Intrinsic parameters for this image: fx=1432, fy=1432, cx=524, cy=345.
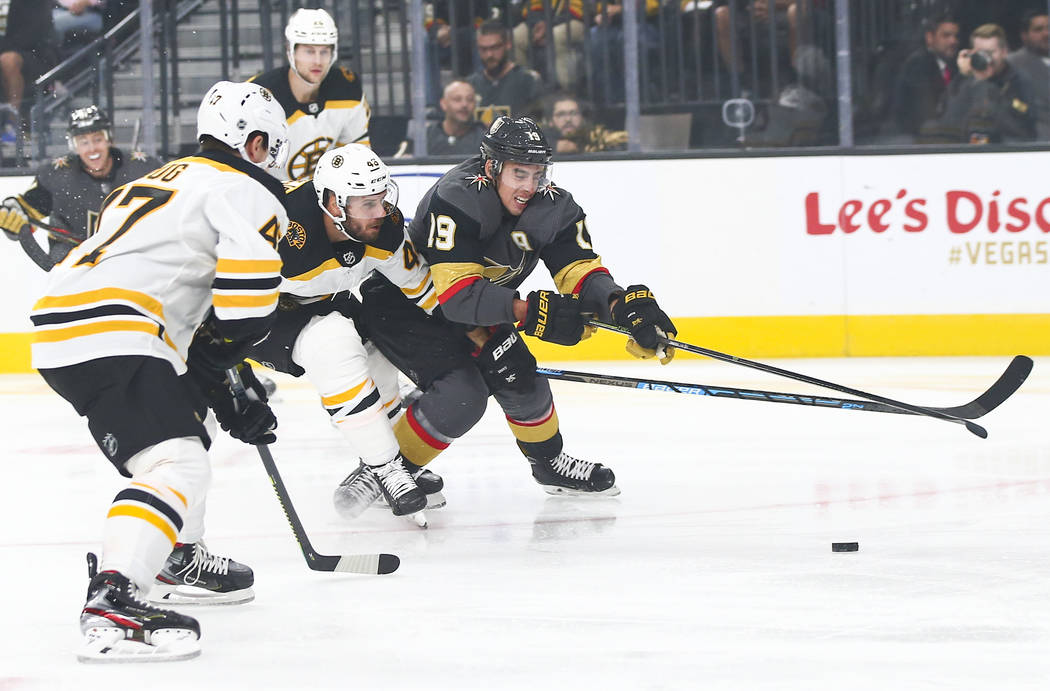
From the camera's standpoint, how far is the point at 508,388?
3.30 m

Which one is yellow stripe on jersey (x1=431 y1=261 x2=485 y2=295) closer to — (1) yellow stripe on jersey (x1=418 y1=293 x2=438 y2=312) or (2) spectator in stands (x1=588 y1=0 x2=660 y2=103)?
(1) yellow stripe on jersey (x1=418 y1=293 x2=438 y2=312)

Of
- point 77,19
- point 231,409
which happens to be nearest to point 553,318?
point 231,409

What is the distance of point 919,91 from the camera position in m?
6.00

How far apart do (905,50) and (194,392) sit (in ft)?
14.3

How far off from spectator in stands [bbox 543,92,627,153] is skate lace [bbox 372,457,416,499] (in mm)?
3112

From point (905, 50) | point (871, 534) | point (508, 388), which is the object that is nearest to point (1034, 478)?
point (871, 534)

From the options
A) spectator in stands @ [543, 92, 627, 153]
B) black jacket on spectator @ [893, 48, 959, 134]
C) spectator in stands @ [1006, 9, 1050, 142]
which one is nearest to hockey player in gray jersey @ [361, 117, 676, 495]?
spectator in stands @ [543, 92, 627, 153]

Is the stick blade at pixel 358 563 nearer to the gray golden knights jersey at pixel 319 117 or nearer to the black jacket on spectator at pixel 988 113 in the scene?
the gray golden knights jersey at pixel 319 117

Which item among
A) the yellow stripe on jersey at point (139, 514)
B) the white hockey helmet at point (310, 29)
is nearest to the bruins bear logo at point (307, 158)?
the white hockey helmet at point (310, 29)

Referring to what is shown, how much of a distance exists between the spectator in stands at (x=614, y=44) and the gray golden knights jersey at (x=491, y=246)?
2643mm

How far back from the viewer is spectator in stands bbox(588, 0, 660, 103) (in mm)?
5988

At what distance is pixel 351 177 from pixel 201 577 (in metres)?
0.91

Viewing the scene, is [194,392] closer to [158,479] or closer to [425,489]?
[158,479]

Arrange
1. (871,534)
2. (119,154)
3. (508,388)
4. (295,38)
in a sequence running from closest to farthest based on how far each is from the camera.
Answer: (871,534)
(508,388)
(295,38)
(119,154)
